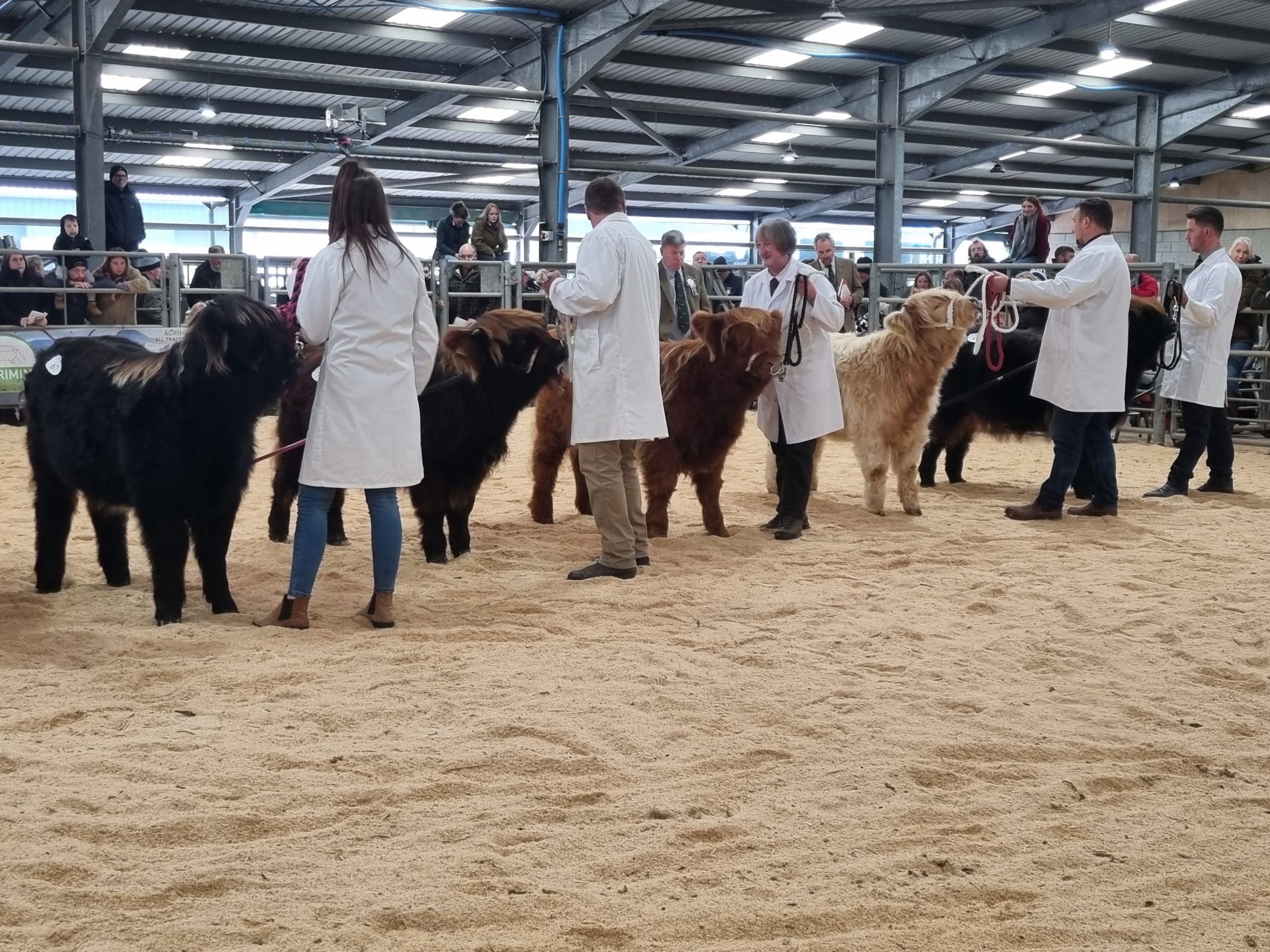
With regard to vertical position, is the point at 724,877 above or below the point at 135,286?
below

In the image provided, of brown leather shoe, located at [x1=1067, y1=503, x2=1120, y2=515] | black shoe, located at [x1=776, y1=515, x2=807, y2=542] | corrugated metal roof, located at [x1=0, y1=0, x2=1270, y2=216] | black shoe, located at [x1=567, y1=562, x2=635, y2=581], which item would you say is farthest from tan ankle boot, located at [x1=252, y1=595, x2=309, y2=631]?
corrugated metal roof, located at [x1=0, y1=0, x2=1270, y2=216]

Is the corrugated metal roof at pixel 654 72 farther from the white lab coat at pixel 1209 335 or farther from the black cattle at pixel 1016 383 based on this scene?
the black cattle at pixel 1016 383

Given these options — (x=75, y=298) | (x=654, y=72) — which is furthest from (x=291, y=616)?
(x=654, y=72)

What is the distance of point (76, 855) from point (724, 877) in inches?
58.8

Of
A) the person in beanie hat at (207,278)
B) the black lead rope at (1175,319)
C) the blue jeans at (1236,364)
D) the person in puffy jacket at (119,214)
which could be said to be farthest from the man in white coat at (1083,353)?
the person in puffy jacket at (119,214)

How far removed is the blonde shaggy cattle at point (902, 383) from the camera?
7816mm

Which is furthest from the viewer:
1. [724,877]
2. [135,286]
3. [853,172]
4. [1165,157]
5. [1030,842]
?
[853,172]

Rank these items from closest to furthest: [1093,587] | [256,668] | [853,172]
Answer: [256,668]
[1093,587]
[853,172]

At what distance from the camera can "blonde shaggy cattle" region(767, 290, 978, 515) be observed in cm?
782

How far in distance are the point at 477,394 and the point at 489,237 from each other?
9.78 m

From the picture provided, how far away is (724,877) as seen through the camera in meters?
2.77

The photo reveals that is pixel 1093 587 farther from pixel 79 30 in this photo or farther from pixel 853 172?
pixel 853 172

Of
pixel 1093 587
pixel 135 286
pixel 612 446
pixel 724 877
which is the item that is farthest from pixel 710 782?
pixel 135 286

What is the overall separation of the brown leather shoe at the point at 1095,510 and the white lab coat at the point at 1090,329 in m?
0.67
